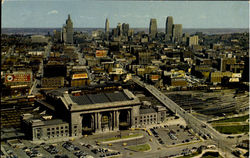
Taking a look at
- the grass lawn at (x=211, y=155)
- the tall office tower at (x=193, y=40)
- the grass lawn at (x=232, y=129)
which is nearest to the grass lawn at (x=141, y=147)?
the grass lawn at (x=211, y=155)

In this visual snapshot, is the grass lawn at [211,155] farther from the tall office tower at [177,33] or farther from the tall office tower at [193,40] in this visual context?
the tall office tower at [193,40]

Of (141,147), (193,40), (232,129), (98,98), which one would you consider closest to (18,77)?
(98,98)

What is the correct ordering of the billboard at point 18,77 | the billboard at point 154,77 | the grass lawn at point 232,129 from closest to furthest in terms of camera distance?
1. the grass lawn at point 232,129
2. the billboard at point 18,77
3. the billboard at point 154,77

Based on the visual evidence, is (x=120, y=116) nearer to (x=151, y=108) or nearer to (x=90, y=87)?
(x=151, y=108)

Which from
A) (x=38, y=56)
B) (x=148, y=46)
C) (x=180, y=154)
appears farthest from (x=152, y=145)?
(x=148, y=46)

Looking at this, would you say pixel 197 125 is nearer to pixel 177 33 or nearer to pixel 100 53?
pixel 100 53

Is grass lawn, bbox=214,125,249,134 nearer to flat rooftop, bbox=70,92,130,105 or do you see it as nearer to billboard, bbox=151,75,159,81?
flat rooftop, bbox=70,92,130,105

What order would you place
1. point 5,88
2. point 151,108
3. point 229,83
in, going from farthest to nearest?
point 229,83, point 5,88, point 151,108

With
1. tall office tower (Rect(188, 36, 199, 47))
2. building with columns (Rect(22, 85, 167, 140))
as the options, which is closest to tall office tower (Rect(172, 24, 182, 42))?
tall office tower (Rect(188, 36, 199, 47))
